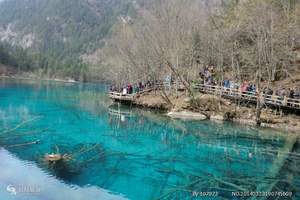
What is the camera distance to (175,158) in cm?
2372

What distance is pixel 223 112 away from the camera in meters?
43.2

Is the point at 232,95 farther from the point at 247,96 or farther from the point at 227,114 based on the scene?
the point at 227,114

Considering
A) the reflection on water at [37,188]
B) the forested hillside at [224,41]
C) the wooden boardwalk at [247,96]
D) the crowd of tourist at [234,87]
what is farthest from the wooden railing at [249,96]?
the reflection on water at [37,188]

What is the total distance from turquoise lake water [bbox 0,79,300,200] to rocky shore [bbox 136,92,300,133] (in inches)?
118

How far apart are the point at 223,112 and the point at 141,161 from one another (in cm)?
2232

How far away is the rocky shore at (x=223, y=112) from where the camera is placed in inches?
1501

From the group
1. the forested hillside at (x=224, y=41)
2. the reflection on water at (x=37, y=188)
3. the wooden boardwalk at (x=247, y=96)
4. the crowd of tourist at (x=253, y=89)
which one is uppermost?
the forested hillside at (x=224, y=41)

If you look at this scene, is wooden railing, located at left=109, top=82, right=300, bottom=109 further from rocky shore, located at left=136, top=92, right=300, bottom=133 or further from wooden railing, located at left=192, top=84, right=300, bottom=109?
rocky shore, located at left=136, top=92, right=300, bottom=133

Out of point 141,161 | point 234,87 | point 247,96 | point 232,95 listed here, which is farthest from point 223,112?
point 141,161

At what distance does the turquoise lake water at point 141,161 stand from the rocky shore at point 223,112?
2999mm

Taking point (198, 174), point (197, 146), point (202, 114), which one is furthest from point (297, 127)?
point (198, 174)

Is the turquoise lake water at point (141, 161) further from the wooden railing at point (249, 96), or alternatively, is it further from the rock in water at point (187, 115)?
the rock in water at point (187, 115)

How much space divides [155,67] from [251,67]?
1618 cm

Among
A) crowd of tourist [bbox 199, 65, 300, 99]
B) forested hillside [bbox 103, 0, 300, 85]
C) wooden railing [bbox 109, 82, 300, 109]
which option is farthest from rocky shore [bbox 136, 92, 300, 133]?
forested hillside [bbox 103, 0, 300, 85]
